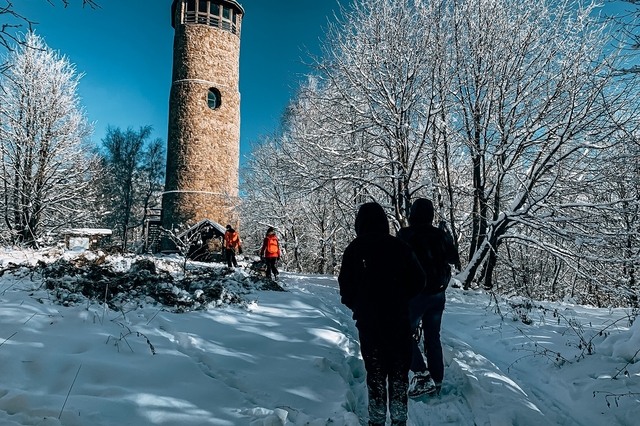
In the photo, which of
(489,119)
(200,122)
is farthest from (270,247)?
(200,122)

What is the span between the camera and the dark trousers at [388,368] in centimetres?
272

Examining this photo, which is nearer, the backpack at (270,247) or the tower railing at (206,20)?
the backpack at (270,247)

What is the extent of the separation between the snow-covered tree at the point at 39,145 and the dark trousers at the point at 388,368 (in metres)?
19.8

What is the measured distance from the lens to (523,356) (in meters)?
4.78

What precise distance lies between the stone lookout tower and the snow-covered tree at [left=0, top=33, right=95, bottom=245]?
15.4 feet

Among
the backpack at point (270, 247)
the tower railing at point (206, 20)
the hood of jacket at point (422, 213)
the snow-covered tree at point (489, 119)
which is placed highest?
the tower railing at point (206, 20)

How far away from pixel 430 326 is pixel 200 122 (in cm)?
2164

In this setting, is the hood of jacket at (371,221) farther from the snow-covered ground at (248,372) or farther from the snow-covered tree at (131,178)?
the snow-covered tree at (131,178)

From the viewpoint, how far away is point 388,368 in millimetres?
2727

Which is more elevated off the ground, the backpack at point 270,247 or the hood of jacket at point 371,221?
the hood of jacket at point 371,221

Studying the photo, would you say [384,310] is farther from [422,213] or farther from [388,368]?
[422,213]

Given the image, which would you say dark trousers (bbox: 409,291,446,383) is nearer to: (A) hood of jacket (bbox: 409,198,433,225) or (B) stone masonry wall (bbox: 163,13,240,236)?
(A) hood of jacket (bbox: 409,198,433,225)

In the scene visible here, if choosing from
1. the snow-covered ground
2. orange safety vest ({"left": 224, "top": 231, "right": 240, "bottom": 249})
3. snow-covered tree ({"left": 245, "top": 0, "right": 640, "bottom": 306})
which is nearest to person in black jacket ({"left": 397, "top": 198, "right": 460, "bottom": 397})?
the snow-covered ground

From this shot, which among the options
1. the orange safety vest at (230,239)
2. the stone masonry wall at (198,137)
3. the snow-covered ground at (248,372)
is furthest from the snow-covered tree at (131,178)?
the snow-covered ground at (248,372)
